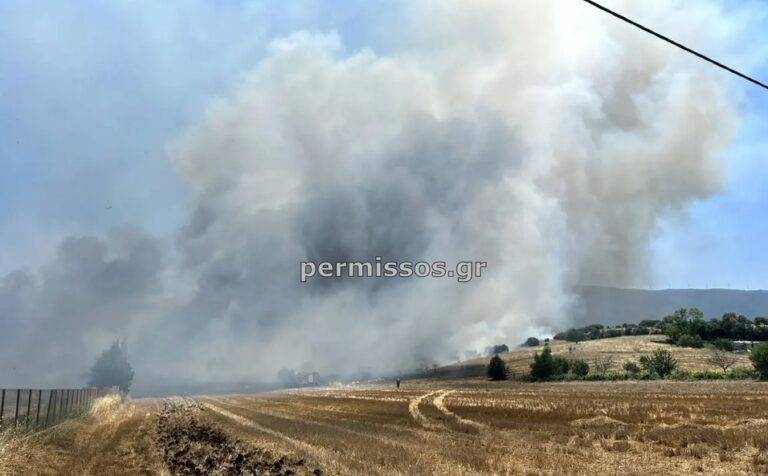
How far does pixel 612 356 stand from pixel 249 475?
18384 cm

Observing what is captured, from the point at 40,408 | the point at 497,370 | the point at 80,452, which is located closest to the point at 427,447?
the point at 80,452

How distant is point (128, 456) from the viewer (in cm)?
2625

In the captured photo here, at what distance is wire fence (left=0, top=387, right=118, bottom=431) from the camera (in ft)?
90.3

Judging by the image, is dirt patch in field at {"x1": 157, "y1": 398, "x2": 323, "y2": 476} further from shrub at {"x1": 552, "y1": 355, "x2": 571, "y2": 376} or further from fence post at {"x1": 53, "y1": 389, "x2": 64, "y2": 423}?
shrub at {"x1": 552, "y1": 355, "x2": 571, "y2": 376}

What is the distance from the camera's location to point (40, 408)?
35188 millimetres

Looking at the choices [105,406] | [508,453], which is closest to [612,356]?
[105,406]

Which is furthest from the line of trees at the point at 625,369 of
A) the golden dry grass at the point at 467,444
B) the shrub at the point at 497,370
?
the golden dry grass at the point at 467,444

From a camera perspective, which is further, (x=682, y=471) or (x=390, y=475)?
(x=682, y=471)

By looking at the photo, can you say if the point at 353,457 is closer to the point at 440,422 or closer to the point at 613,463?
the point at 613,463

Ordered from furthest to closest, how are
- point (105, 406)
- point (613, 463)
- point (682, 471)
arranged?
point (105, 406) → point (613, 463) → point (682, 471)

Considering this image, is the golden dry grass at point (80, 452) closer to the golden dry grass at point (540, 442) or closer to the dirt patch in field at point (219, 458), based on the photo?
the dirt patch in field at point (219, 458)

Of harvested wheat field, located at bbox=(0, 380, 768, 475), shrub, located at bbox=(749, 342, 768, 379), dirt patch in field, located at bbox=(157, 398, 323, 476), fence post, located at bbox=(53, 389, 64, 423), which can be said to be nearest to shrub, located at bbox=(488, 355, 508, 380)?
shrub, located at bbox=(749, 342, 768, 379)

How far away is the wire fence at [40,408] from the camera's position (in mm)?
27516

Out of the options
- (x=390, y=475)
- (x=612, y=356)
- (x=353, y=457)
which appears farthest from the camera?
(x=612, y=356)
